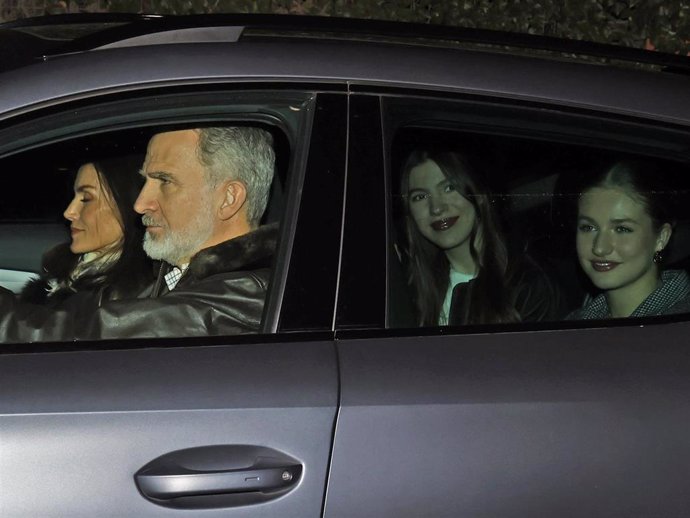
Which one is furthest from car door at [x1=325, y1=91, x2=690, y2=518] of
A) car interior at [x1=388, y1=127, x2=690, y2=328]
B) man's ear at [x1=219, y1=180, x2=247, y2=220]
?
man's ear at [x1=219, y1=180, x2=247, y2=220]

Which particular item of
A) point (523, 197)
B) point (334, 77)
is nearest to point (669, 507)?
point (523, 197)

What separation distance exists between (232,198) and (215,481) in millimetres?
640

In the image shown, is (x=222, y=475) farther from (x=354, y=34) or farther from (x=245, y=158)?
(x=354, y=34)

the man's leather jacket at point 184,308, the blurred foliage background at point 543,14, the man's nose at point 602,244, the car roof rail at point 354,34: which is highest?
the blurred foliage background at point 543,14

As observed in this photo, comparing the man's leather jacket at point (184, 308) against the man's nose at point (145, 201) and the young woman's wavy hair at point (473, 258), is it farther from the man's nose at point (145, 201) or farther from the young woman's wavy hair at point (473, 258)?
the young woman's wavy hair at point (473, 258)

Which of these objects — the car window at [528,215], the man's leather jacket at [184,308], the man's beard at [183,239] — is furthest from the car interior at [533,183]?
the man's beard at [183,239]

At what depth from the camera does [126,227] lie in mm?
2641

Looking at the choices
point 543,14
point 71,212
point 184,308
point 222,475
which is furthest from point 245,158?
point 543,14

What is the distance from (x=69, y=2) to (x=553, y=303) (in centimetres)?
517

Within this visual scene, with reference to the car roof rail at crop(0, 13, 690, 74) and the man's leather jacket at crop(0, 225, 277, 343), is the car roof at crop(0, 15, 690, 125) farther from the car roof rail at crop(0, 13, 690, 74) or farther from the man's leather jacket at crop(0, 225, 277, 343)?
the man's leather jacket at crop(0, 225, 277, 343)

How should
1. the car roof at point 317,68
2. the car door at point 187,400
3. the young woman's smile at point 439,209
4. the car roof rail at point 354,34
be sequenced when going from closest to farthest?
1. the car door at point 187,400
2. the car roof at point 317,68
3. the young woman's smile at point 439,209
4. the car roof rail at point 354,34

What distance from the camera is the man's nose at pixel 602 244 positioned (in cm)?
254

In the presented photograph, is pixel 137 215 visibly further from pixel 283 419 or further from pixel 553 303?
pixel 553 303

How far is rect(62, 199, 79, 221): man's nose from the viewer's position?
265cm
